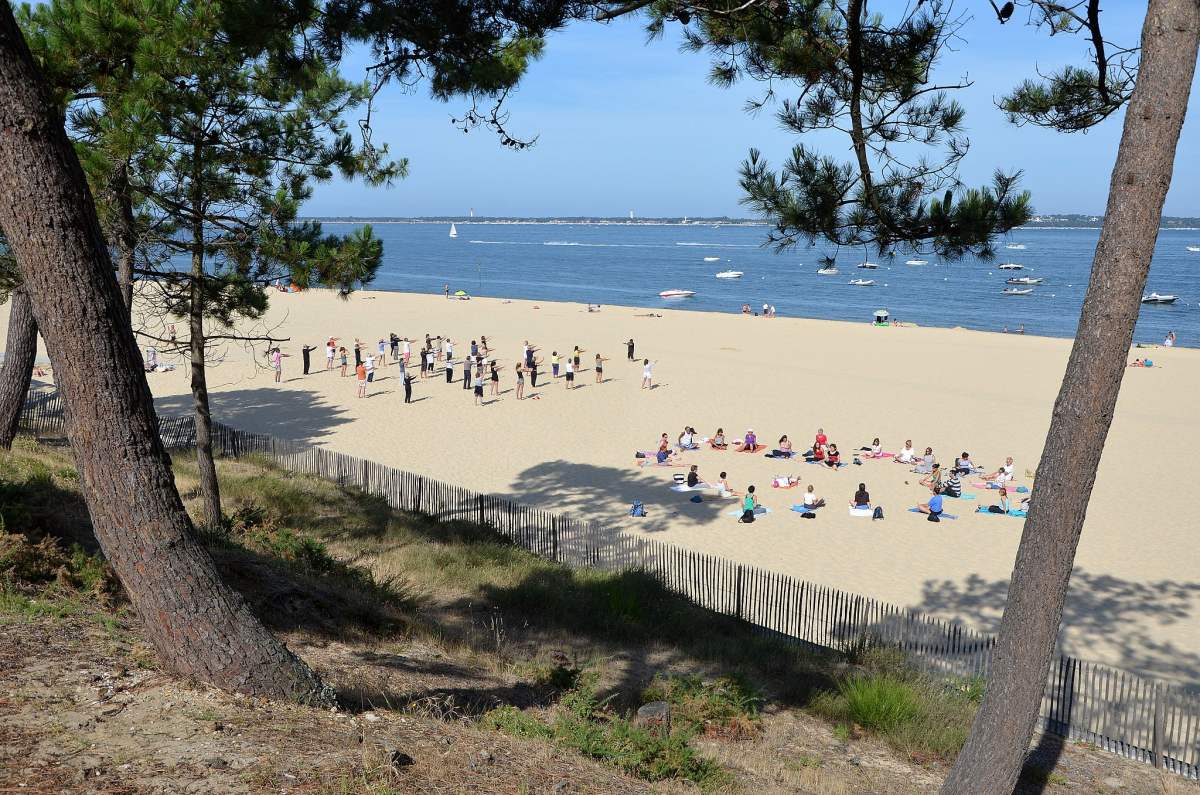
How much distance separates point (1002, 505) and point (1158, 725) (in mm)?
11295

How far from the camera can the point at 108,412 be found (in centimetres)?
520

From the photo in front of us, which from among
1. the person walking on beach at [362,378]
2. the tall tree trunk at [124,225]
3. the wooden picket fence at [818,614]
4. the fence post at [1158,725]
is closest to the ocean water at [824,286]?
the person walking on beach at [362,378]

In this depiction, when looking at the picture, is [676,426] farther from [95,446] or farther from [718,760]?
[95,446]

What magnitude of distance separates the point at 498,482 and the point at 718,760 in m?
15.3

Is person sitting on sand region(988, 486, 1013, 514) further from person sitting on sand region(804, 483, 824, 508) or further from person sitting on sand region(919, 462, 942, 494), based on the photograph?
person sitting on sand region(804, 483, 824, 508)

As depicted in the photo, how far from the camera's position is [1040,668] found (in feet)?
20.4

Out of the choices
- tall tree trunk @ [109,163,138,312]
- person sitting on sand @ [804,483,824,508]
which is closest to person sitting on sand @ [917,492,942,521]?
person sitting on sand @ [804,483,824,508]


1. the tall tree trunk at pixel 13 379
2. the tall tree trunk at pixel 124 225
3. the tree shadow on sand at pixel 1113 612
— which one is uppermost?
the tall tree trunk at pixel 124 225

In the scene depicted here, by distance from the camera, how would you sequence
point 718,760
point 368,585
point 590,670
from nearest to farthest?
point 718,760 < point 590,670 < point 368,585

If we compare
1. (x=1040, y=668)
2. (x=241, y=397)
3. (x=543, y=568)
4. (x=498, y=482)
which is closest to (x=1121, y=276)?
(x=1040, y=668)

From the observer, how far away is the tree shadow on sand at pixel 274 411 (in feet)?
88.3

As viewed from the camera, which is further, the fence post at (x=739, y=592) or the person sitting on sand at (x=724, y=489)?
the person sitting on sand at (x=724, y=489)

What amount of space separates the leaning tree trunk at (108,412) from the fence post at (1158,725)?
26.4 feet

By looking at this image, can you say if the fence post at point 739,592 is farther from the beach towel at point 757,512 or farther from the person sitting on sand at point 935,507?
the person sitting on sand at point 935,507
